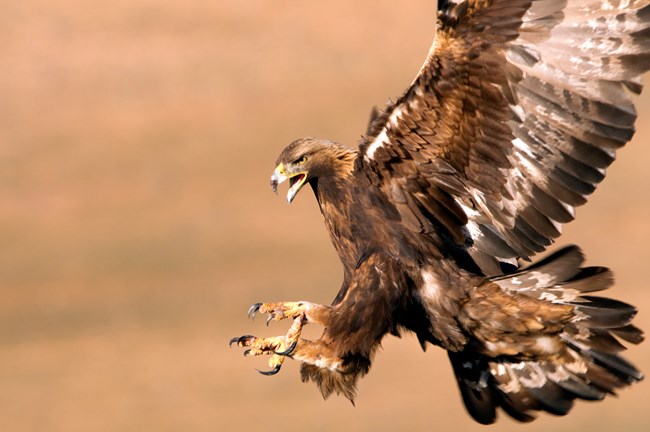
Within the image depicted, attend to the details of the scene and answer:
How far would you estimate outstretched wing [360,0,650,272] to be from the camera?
6.80 meters

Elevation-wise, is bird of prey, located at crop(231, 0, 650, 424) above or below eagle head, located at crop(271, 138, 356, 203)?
below

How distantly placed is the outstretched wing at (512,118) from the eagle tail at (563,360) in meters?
0.21

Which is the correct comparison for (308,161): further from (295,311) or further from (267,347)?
(267,347)

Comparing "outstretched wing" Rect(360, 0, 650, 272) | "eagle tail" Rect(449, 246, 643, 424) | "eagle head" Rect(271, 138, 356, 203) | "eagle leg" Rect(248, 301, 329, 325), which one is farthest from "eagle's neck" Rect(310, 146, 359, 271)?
"eagle tail" Rect(449, 246, 643, 424)

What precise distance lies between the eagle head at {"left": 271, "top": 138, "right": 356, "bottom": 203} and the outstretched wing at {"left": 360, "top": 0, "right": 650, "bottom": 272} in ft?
0.92

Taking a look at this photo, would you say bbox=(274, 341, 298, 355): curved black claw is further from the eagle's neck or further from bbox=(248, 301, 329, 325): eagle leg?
the eagle's neck

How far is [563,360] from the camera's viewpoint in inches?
299

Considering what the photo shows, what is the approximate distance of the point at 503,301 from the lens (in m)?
7.37

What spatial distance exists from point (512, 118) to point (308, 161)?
1234 millimetres

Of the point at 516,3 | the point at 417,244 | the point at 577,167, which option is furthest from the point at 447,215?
the point at 516,3

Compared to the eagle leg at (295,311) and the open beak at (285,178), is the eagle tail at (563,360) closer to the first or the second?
the eagle leg at (295,311)

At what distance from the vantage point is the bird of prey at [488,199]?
22.6 feet

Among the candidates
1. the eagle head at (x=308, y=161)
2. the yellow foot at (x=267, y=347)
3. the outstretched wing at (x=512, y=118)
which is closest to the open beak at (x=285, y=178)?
the eagle head at (x=308, y=161)

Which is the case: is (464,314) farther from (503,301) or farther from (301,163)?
(301,163)
